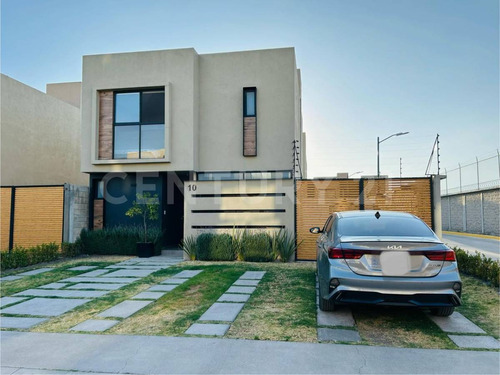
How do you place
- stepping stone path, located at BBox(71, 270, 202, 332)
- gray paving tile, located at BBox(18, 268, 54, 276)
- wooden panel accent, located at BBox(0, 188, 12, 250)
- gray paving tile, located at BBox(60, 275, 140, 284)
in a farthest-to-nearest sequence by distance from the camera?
wooden panel accent, located at BBox(0, 188, 12, 250) < gray paving tile, located at BBox(18, 268, 54, 276) < gray paving tile, located at BBox(60, 275, 140, 284) < stepping stone path, located at BBox(71, 270, 202, 332)

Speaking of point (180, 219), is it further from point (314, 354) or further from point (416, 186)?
point (314, 354)

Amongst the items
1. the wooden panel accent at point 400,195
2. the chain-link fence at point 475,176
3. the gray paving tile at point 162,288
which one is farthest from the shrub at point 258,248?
the chain-link fence at point 475,176

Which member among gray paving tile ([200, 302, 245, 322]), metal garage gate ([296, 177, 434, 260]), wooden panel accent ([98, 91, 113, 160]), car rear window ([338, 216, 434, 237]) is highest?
wooden panel accent ([98, 91, 113, 160])

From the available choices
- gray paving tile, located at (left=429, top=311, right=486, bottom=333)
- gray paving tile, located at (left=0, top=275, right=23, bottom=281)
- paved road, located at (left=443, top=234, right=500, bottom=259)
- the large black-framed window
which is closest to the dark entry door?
the large black-framed window

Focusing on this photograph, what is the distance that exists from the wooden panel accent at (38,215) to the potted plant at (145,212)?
94.2 inches

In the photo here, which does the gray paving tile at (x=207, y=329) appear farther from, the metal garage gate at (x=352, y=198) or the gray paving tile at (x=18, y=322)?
the metal garage gate at (x=352, y=198)

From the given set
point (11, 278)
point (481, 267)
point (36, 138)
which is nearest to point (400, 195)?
point (481, 267)

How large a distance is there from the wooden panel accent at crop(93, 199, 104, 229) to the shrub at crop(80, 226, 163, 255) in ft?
2.59

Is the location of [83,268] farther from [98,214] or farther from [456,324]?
[456,324]

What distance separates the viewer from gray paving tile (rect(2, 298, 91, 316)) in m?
5.33

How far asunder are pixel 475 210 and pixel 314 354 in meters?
22.7

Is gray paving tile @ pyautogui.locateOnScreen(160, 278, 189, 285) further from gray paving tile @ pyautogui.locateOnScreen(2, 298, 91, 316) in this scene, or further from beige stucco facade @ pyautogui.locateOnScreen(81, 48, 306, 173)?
beige stucco facade @ pyautogui.locateOnScreen(81, 48, 306, 173)

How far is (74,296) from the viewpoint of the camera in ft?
20.7

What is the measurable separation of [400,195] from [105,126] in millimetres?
10420
